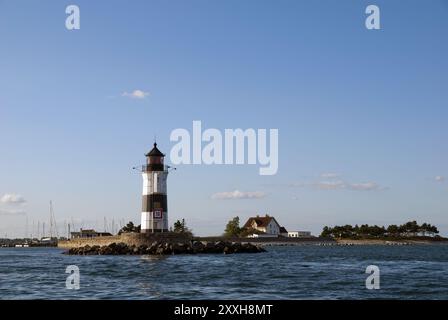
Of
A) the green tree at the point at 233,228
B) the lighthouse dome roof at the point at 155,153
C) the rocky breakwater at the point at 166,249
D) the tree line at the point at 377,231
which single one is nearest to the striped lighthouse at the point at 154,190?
the lighthouse dome roof at the point at 155,153

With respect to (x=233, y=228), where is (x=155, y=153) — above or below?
above

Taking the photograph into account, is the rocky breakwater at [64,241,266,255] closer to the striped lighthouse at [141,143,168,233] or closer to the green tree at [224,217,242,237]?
the striped lighthouse at [141,143,168,233]

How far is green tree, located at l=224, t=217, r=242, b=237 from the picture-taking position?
13962 centimetres

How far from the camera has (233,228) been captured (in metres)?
141

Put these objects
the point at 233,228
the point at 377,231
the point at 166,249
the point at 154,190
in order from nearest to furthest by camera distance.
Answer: the point at 166,249
the point at 154,190
the point at 233,228
the point at 377,231

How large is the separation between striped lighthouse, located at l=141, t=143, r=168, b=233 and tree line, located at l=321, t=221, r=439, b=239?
355 ft

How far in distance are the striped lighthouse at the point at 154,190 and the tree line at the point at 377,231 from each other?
108290mm

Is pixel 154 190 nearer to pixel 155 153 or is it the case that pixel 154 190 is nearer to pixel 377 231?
pixel 155 153

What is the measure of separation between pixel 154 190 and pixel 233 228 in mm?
69918

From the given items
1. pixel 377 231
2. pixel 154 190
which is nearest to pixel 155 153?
pixel 154 190

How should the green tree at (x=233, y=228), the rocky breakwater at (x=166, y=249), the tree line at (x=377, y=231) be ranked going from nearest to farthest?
the rocky breakwater at (x=166, y=249)
the green tree at (x=233, y=228)
the tree line at (x=377, y=231)

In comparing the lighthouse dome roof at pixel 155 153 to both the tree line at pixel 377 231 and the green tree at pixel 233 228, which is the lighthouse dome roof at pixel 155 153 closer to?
the green tree at pixel 233 228

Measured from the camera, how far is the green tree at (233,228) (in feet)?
458
